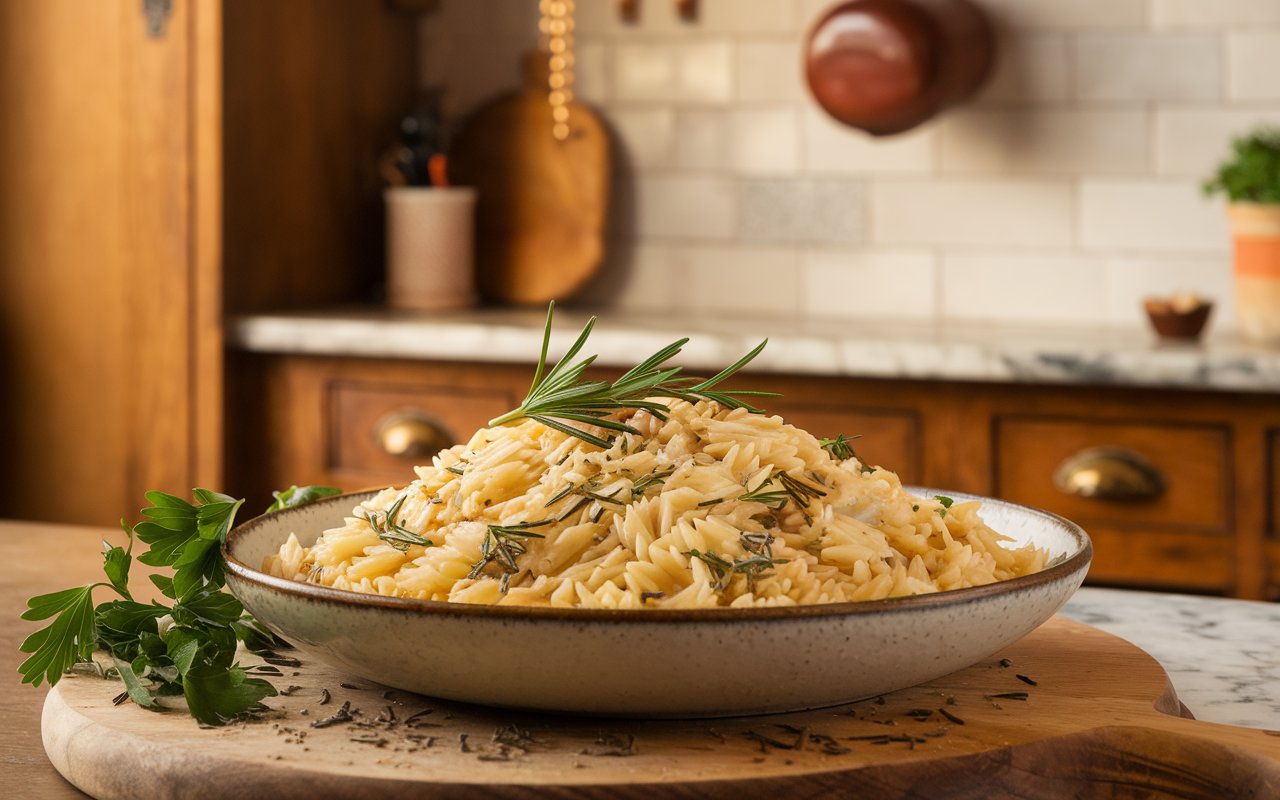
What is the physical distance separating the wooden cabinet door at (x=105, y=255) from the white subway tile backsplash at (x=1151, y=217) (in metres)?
1.51

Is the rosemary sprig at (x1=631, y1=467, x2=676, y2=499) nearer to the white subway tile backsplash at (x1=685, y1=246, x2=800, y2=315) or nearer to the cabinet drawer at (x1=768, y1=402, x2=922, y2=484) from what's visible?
the cabinet drawer at (x1=768, y1=402, x2=922, y2=484)

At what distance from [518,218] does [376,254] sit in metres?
0.32

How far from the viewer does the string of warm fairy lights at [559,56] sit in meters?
2.95

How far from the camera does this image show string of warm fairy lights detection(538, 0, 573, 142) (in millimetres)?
2949

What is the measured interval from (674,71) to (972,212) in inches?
24.8

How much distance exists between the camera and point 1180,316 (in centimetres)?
236

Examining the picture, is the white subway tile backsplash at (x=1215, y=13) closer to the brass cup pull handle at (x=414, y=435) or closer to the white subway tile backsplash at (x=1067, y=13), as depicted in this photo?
the white subway tile backsplash at (x=1067, y=13)

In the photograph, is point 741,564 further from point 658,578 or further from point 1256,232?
point 1256,232

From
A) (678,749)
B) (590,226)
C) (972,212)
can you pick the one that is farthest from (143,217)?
(678,749)

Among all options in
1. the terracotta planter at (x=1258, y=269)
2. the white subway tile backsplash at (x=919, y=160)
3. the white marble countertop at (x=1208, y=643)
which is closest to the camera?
the white marble countertop at (x=1208, y=643)

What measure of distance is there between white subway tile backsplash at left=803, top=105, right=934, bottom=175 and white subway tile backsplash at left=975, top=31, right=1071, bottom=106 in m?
0.14

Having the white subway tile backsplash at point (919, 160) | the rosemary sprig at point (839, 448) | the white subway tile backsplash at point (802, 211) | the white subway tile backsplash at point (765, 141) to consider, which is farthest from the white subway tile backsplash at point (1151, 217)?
the rosemary sprig at point (839, 448)

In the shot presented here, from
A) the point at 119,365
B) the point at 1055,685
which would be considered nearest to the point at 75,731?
the point at 1055,685

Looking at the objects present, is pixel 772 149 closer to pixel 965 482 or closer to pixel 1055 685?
pixel 965 482
